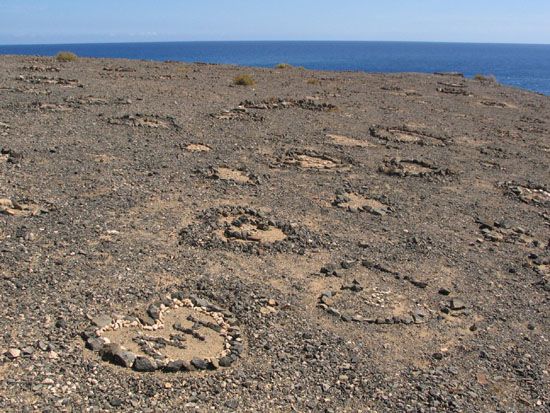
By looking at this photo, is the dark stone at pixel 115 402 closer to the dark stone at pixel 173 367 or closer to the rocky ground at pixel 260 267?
the rocky ground at pixel 260 267

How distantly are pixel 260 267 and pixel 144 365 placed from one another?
3.88m

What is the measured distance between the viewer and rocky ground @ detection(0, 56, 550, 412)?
7258mm

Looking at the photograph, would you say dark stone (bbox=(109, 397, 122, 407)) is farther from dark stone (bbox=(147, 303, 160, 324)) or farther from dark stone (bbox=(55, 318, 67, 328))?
dark stone (bbox=(147, 303, 160, 324))

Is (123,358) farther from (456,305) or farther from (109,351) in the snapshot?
(456,305)

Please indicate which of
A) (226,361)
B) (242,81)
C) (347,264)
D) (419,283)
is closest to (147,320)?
(226,361)

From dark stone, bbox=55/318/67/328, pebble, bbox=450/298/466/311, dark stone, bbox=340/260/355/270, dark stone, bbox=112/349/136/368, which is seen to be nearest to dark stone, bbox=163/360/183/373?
dark stone, bbox=112/349/136/368

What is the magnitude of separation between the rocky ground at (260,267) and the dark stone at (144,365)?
2 centimetres

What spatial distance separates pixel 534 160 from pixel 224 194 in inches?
544

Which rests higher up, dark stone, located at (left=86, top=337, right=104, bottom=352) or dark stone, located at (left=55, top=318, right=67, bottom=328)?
dark stone, located at (left=55, top=318, right=67, bottom=328)

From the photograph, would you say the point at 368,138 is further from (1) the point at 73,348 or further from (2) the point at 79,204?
(1) the point at 73,348

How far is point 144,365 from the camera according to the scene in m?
7.14

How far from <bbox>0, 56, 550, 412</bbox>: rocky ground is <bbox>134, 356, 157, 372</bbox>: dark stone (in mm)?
17

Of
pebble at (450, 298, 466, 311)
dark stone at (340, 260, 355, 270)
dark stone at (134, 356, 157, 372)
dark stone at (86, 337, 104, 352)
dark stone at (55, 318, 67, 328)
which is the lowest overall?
pebble at (450, 298, 466, 311)

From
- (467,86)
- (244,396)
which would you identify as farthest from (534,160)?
(467,86)
